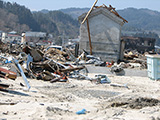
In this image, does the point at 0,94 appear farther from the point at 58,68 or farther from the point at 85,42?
the point at 85,42

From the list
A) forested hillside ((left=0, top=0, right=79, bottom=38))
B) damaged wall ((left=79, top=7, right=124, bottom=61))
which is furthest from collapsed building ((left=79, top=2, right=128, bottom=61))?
forested hillside ((left=0, top=0, right=79, bottom=38))

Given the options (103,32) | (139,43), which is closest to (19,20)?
(139,43)

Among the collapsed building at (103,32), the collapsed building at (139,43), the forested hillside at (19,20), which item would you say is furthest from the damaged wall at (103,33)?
the forested hillside at (19,20)

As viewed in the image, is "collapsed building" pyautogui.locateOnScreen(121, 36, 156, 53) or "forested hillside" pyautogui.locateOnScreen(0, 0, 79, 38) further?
"forested hillside" pyautogui.locateOnScreen(0, 0, 79, 38)

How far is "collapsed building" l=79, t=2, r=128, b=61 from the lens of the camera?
2273 centimetres

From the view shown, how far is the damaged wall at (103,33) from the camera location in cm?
2278

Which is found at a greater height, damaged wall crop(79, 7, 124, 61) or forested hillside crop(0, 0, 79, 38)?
forested hillside crop(0, 0, 79, 38)

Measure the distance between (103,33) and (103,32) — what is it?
90 millimetres

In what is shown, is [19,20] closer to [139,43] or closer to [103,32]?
[139,43]

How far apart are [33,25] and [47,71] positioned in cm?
16351

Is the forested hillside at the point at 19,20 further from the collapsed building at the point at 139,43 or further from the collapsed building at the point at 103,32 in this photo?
the collapsed building at the point at 103,32

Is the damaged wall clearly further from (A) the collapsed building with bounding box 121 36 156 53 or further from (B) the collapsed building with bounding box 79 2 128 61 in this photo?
(A) the collapsed building with bounding box 121 36 156 53

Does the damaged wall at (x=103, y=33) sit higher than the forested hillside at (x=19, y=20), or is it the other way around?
the forested hillside at (x=19, y=20)

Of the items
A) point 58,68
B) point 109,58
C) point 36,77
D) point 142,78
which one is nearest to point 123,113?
point 36,77
